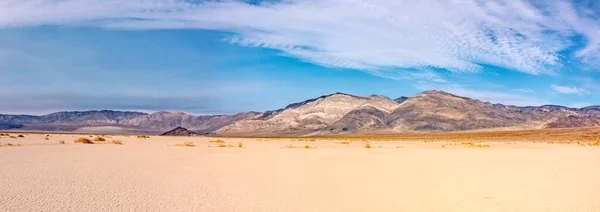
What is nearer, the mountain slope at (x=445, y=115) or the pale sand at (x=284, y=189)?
the pale sand at (x=284, y=189)

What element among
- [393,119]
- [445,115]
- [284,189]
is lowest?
[284,189]

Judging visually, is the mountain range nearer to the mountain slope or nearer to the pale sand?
the mountain slope

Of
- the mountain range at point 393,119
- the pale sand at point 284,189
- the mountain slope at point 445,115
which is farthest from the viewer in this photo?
the mountain range at point 393,119

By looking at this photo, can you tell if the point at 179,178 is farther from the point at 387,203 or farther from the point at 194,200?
the point at 387,203

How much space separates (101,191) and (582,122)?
18083 cm

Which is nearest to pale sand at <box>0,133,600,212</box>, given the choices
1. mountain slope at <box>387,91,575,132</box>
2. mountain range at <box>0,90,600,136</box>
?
mountain range at <box>0,90,600,136</box>

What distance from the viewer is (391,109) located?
173 m

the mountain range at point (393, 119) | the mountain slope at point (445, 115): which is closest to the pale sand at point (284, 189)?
the mountain range at point (393, 119)

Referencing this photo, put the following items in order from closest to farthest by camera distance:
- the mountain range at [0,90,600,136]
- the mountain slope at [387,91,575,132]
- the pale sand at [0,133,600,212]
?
the pale sand at [0,133,600,212]
the mountain slope at [387,91,575,132]
the mountain range at [0,90,600,136]

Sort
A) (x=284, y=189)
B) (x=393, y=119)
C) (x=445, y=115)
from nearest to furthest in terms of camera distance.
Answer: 1. (x=284, y=189)
2. (x=445, y=115)
3. (x=393, y=119)

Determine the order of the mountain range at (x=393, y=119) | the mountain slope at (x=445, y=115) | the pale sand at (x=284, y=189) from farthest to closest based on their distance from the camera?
the mountain range at (x=393, y=119) < the mountain slope at (x=445, y=115) < the pale sand at (x=284, y=189)

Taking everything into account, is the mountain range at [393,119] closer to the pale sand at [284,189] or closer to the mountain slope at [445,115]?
the mountain slope at [445,115]

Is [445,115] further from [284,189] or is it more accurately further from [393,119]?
[284,189]

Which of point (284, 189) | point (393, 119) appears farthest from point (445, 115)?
point (284, 189)
